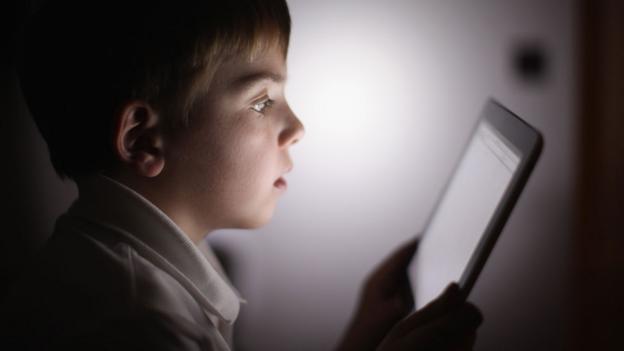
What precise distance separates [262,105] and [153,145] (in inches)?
5.3

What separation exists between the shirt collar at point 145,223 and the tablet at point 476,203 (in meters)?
0.26

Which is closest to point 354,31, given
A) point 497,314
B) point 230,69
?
point 497,314

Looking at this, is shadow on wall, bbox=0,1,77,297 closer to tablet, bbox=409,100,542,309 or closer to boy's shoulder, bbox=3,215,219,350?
boy's shoulder, bbox=3,215,219,350

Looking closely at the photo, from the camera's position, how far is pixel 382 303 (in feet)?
2.77

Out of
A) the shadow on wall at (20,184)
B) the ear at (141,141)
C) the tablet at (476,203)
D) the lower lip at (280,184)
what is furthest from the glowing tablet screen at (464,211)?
the shadow on wall at (20,184)

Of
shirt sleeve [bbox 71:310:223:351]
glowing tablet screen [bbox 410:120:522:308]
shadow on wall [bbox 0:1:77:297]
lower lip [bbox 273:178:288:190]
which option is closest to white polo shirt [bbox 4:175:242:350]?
shirt sleeve [bbox 71:310:223:351]

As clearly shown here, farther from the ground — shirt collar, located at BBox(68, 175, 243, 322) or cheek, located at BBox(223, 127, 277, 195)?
cheek, located at BBox(223, 127, 277, 195)

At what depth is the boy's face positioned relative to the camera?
0.67m

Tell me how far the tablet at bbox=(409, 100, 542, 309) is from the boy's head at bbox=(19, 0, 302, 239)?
0.72 feet

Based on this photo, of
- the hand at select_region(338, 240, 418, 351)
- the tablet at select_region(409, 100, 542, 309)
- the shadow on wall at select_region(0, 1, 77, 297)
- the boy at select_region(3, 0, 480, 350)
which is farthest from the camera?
the shadow on wall at select_region(0, 1, 77, 297)

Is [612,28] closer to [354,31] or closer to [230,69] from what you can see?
[354,31]

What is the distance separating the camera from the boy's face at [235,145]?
67cm

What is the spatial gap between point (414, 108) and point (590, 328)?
0.88m

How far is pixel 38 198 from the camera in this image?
4.08 ft
